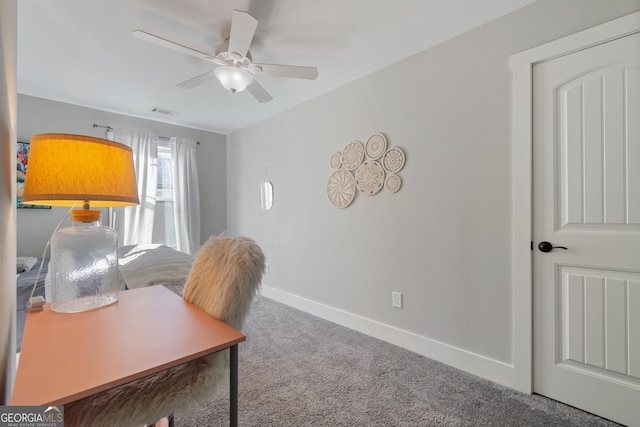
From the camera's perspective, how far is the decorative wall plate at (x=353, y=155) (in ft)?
8.44

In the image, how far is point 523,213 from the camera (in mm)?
1706

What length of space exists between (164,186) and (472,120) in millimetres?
3779

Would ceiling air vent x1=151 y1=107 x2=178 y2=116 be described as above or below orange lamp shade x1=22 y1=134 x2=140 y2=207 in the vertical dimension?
above

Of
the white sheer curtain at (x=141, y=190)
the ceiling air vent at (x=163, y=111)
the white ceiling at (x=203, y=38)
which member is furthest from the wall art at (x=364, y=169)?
the white sheer curtain at (x=141, y=190)

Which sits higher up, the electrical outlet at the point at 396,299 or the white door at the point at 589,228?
the white door at the point at 589,228

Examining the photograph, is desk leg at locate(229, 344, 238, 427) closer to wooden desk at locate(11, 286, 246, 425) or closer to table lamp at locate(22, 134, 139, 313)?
wooden desk at locate(11, 286, 246, 425)

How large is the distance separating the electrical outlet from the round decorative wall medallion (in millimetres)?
931

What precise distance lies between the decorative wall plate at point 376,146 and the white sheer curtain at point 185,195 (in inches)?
107

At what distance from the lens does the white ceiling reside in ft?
5.67

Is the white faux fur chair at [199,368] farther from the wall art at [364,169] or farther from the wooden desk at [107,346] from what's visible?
the wall art at [364,169]

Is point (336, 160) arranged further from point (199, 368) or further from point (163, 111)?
point (163, 111)

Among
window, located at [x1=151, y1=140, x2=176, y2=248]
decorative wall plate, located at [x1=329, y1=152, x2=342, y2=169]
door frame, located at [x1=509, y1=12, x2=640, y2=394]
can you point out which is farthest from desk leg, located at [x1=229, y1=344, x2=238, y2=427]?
window, located at [x1=151, y1=140, x2=176, y2=248]

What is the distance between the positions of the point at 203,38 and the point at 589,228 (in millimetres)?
2802

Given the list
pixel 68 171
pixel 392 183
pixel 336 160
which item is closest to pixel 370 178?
pixel 392 183
